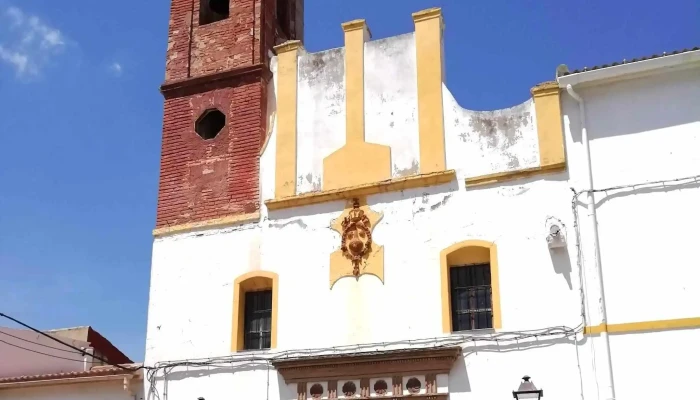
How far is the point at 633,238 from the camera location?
41.5ft

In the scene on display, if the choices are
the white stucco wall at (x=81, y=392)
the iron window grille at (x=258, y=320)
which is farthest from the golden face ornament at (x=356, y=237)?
the white stucco wall at (x=81, y=392)

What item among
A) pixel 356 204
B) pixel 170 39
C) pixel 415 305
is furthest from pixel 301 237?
pixel 170 39

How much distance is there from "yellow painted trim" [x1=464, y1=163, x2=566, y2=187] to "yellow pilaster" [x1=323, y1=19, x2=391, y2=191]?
150cm

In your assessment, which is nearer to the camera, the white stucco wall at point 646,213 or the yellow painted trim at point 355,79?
the white stucco wall at point 646,213

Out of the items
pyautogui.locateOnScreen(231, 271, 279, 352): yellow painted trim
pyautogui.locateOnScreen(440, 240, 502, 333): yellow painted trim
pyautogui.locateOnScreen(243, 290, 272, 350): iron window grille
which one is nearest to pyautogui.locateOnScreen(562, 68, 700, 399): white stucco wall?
pyautogui.locateOnScreen(440, 240, 502, 333): yellow painted trim

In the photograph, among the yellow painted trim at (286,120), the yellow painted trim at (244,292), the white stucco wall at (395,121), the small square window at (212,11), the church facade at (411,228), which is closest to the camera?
the church facade at (411,228)

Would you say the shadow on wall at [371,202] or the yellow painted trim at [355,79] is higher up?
the yellow painted trim at [355,79]

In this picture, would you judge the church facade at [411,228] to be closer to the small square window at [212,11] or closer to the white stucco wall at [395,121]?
the white stucco wall at [395,121]

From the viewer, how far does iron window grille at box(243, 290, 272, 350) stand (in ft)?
48.2

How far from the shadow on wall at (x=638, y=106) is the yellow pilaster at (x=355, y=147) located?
3245 millimetres

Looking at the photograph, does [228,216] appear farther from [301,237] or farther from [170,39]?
[170,39]

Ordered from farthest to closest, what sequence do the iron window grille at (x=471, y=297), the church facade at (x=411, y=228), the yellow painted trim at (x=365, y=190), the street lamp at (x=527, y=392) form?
the yellow painted trim at (x=365, y=190) < the iron window grille at (x=471, y=297) < the church facade at (x=411, y=228) < the street lamp at (x=527, y=392)

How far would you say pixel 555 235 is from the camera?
12875 millimetres

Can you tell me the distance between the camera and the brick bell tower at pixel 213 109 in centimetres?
1570
